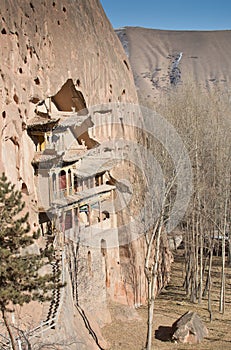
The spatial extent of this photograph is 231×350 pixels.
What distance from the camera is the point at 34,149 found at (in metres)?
17.3

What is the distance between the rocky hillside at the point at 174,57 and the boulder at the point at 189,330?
157ft

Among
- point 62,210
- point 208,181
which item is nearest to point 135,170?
point 208,181

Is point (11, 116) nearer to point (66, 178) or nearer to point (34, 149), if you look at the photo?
point (34, 149)

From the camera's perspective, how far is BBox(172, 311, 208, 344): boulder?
16.4 metres

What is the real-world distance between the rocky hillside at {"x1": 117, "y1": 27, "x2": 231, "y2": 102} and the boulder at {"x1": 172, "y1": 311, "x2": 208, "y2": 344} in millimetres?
47851

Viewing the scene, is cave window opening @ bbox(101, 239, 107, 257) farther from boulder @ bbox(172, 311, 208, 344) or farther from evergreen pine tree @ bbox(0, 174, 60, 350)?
evergreen pine tree @ bbox(0, 174, 60, 350)

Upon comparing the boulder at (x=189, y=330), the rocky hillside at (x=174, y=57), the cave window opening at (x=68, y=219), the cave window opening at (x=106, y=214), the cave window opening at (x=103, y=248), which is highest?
the rocky hillside at (x=174, y=57)

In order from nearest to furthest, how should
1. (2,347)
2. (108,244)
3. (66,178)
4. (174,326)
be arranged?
1. (2,347)
2. (174,326)
3. (66,178)
4. (108,244)

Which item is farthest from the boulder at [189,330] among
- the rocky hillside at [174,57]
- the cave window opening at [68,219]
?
the rocky hillside at [174,57]

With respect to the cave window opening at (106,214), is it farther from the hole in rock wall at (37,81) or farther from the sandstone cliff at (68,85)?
the hole in rock wall at (37,81)

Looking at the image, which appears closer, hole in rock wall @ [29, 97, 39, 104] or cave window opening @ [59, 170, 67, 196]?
hole in rock wall @ [29, 97, 39, 104]

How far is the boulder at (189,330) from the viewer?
53.7ft

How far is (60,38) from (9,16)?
10.4ft

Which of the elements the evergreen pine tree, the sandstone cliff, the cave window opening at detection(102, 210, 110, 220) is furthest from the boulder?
the evergreen pine tree
